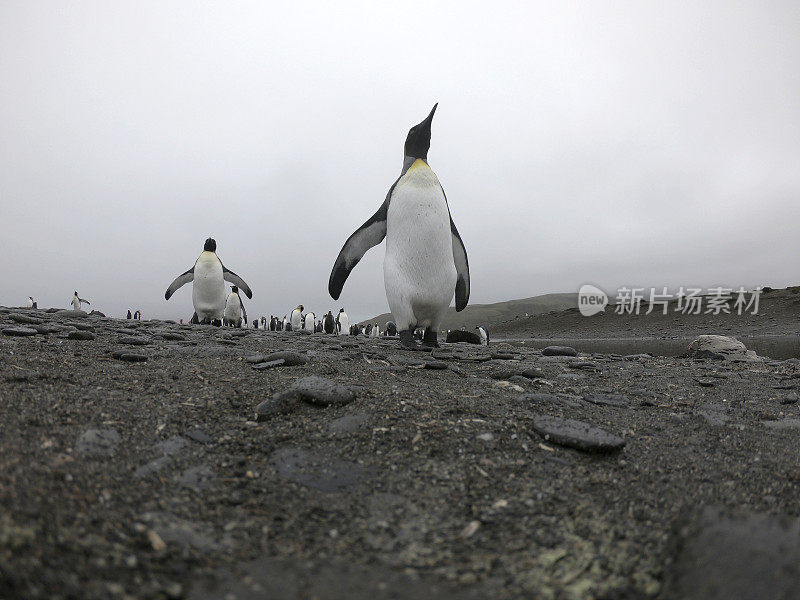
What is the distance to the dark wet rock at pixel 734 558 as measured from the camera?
3.23 feet

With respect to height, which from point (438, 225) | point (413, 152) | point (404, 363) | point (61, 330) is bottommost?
point (404, 363)

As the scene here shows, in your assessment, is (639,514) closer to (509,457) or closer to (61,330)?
(509,457)

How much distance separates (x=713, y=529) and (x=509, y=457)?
827 millimetres

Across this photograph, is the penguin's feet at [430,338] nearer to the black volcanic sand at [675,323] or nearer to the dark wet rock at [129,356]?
the dark wet rock at [129,356]

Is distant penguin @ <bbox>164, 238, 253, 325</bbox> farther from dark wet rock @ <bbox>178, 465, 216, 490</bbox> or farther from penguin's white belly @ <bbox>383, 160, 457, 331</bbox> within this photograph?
dark wet rock @ <bbox>178, 465, 216, 490</bbox>

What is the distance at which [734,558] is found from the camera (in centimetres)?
107

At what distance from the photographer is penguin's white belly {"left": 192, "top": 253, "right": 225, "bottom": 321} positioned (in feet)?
40.5

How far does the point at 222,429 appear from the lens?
210 centimetres

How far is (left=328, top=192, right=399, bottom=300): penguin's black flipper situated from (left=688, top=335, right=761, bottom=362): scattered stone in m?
6.70

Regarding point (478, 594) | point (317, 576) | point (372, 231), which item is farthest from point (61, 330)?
point (478, 594)

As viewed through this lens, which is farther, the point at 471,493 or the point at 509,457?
the point at 509,457

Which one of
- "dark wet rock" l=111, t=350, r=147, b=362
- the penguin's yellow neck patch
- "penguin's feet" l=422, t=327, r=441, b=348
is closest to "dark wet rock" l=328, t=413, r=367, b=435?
"dark wet rock" l=111, t=350, r=147, b=362

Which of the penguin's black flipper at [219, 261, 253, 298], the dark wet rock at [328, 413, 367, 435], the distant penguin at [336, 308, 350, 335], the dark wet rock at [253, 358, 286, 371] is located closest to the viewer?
the dark wet rock at [328, 413, 367, 435]

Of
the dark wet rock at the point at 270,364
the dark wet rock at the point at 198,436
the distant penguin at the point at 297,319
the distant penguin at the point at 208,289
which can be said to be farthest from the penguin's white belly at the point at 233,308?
the dark wet rock at the point at 198,436
